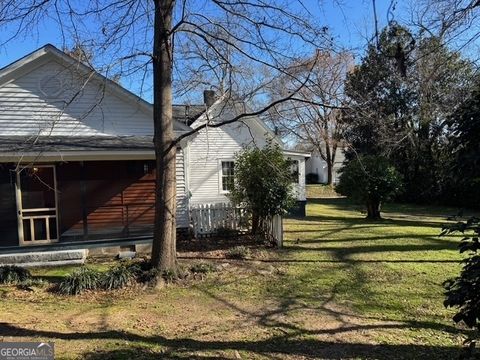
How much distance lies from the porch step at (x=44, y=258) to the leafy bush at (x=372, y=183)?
38.6 feet

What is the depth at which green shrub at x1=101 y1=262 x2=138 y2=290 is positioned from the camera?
837 centimetres

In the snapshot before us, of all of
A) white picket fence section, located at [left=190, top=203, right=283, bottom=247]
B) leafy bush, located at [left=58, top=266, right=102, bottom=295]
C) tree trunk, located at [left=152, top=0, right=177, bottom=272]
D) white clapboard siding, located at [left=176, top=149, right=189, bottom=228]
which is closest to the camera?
leafy bush, located at [left=58, top=266, right=102, bottom=295]

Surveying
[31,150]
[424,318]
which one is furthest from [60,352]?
[31,150]

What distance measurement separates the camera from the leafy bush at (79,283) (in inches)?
320

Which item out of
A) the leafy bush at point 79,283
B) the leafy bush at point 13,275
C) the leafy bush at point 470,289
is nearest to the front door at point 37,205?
the leafy bush at point 13,275

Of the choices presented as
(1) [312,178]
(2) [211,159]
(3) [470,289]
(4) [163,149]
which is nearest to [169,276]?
(4) [163,149]

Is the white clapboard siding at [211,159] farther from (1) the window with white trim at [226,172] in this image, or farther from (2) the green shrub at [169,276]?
(2) the green shrub at [169,276]

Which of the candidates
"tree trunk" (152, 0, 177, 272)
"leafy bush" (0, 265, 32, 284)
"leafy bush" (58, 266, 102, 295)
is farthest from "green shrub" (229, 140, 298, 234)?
"leafy bush" (0, 265, 32, 284)

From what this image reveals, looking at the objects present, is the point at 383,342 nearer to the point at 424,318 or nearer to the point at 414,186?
the point at 424,318

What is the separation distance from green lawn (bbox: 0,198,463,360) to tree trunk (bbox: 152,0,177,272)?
935 millimetres

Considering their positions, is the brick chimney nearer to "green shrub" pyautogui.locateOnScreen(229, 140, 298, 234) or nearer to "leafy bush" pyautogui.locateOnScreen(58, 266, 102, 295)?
"green shrub" pyautogui.locateOnScreen(229, 140, 298, 234)

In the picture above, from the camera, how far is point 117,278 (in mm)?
8469

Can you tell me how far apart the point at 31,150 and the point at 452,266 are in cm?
1062

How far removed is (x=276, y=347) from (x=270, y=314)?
4.41 feet
